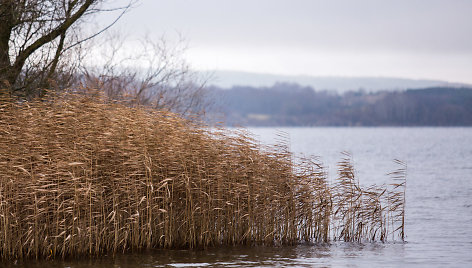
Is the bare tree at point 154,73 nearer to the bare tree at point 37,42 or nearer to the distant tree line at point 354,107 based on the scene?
the bare tree at point 37,42

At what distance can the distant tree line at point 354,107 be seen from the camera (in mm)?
123562

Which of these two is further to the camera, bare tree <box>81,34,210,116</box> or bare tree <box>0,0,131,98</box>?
→ bare tree <box>81,34,210,116</box>

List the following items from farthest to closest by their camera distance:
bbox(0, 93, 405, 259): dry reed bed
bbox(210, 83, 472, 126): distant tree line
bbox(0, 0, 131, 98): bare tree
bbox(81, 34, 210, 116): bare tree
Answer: bbox(210, 83, 472, 126): distant tree line
bbox(81, 34, 210, 116): bare tree
bbox(0, 0, 131, 98): bare tree
bbox(0, 93, 405, 259): dry reed bed

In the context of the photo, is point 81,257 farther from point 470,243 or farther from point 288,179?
point 470,243

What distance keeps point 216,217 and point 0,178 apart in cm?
474

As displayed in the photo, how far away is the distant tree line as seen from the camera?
124 m

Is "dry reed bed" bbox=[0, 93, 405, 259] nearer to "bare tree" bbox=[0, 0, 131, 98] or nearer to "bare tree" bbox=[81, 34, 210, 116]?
"bare tree" bbox=[0, 0, 131, 98]

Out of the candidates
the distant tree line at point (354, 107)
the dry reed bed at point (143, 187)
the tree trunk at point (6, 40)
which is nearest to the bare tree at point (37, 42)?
the tree trunk at point (6, 40)

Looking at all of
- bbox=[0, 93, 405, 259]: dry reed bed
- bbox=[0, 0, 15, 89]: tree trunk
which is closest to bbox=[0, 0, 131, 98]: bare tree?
bbox=[0, 0, 15, 89]: tree trunk

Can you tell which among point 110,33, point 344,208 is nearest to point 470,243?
point 344,208

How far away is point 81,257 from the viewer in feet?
39.5

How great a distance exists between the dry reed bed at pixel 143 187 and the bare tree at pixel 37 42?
3.56 meters

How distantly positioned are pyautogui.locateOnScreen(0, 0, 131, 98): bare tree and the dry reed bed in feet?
11.7

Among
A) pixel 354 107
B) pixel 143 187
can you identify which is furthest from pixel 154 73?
pixel 354 107
